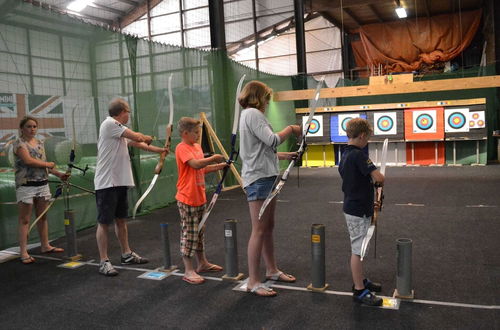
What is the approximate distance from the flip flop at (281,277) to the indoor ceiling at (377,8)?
8.60m

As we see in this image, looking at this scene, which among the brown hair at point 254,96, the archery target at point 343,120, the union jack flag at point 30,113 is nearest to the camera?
the brown hair at point 254,96

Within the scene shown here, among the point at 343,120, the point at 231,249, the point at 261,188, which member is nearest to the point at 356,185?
the point at 261,188

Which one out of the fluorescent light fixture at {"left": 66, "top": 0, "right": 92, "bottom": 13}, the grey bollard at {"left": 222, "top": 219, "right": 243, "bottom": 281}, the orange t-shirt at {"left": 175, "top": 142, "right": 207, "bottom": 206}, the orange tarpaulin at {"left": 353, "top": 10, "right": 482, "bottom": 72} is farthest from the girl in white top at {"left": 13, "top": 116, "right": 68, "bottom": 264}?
the fluorescent light fixture at {"left": 66, "top": 0, "right": 92, "bottom": 13}

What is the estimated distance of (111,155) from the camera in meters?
2.83

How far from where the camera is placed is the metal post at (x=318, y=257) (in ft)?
7.82

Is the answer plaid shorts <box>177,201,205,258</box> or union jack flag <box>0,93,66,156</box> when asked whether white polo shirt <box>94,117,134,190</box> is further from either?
union jack flag <box>0,93,66,156</box>

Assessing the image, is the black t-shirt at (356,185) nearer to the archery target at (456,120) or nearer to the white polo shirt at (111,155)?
the white polo shirt at (111,155)

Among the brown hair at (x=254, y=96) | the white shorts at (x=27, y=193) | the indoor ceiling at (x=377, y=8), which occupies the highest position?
the indoor ceiling at (x=377, y=8)

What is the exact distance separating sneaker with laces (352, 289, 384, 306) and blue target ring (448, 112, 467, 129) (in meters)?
7.21

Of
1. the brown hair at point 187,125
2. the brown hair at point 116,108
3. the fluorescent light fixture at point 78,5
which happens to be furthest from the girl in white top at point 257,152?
the fluorescent light fixture at point 78,5

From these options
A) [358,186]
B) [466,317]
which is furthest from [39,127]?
[466,317]

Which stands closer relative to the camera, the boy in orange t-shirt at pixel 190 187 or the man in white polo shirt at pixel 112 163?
the boy in orange t-shirt at pixel 190 187

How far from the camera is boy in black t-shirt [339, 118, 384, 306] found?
→ 2.16m

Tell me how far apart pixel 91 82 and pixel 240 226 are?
1960 millimetres
